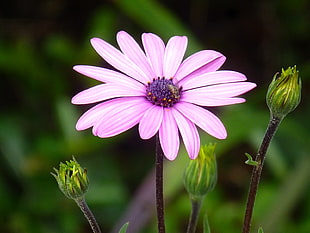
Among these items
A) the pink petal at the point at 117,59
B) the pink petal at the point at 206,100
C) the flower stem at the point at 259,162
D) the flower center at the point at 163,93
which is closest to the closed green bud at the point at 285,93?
the flower stem at the point at 259,162

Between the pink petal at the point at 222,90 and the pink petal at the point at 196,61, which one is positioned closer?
the pink petal at the point at 222,90

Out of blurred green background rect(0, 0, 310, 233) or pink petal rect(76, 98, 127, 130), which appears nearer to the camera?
pink petal rect(76, 98, 127, 130)

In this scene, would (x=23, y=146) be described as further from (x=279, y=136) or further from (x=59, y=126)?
(x=279, y=136)

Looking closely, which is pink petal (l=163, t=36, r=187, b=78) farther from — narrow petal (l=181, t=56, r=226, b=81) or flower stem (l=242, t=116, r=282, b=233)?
flower stem (l=242, t=116, r=282, b=233)

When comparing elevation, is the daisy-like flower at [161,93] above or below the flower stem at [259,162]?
above

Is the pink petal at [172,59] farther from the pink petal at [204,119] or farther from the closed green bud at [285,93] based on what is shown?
the closed green bud at [285,93]

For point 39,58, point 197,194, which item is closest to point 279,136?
point 39,58

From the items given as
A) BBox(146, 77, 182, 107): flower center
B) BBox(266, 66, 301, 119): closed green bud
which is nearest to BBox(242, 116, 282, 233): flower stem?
BBox(266, 66, 301, 119): closed green bud
